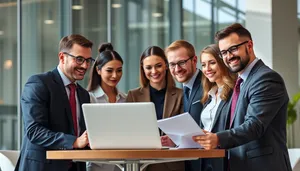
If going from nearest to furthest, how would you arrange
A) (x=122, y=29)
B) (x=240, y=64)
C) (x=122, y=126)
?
1. (x=122, y=126)
2. (x=240, y=64)
3. (x=122, y=29)

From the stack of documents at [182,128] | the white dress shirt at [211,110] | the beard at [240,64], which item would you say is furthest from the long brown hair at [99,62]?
the stack of documents at [182,128]

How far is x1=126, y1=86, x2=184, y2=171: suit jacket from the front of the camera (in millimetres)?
5539

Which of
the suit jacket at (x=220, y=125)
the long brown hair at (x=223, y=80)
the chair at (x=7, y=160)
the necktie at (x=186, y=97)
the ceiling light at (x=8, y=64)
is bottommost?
the chair at (x=7, y=160)

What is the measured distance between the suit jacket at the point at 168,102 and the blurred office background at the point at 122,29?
5925 millimetres

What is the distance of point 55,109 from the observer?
5.18 metres

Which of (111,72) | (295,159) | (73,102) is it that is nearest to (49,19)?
(111,72)

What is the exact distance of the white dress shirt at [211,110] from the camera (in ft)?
17.3

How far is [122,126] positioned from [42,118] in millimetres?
1093

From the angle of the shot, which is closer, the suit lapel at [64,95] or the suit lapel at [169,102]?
the suit lapel at [64,95]

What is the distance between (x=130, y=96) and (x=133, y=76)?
6.22 meters

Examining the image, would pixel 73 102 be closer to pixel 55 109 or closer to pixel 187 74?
pixel 55 109

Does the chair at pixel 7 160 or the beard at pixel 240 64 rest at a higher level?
the beard at pixel 240 64

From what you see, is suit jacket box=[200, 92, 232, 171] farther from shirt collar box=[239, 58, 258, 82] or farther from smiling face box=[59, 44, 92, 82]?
smiling face box=[59, 44, 92, 82]

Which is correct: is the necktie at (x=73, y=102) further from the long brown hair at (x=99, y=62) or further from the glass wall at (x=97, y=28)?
the glass wall at (x=97, y=28)
